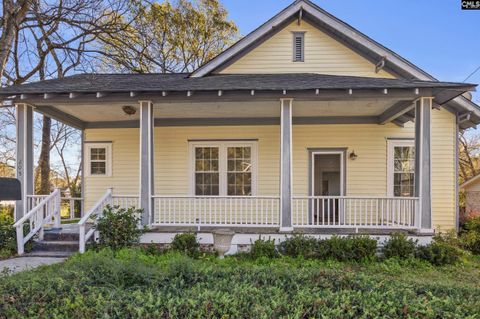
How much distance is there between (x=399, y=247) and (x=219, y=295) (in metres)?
4.81

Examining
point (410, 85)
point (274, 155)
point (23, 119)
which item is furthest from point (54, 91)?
point (410, 85)

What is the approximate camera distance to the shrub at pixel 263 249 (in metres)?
6.57

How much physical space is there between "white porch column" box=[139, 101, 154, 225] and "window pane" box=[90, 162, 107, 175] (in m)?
3.15

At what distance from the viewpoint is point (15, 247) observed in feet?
22.9

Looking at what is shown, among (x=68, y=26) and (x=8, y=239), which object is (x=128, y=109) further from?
(x=68, y=26)

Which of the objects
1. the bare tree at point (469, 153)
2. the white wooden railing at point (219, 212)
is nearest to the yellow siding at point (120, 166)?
the white wooden railing at point (219, 212)

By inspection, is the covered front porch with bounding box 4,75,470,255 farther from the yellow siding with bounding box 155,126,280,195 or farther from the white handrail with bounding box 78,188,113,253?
the white handrail with bounding box 78,188,113,253

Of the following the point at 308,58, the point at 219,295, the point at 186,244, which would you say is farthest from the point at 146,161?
the point at 308,58

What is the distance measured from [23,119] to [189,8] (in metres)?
14.8

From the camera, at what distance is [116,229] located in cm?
670

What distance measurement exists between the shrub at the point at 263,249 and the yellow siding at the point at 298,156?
301 centimetres

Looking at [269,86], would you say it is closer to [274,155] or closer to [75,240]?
[274,155]

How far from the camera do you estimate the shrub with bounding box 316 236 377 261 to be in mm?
6473

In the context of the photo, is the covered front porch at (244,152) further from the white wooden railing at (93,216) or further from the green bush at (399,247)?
the green bush at (399,247)
